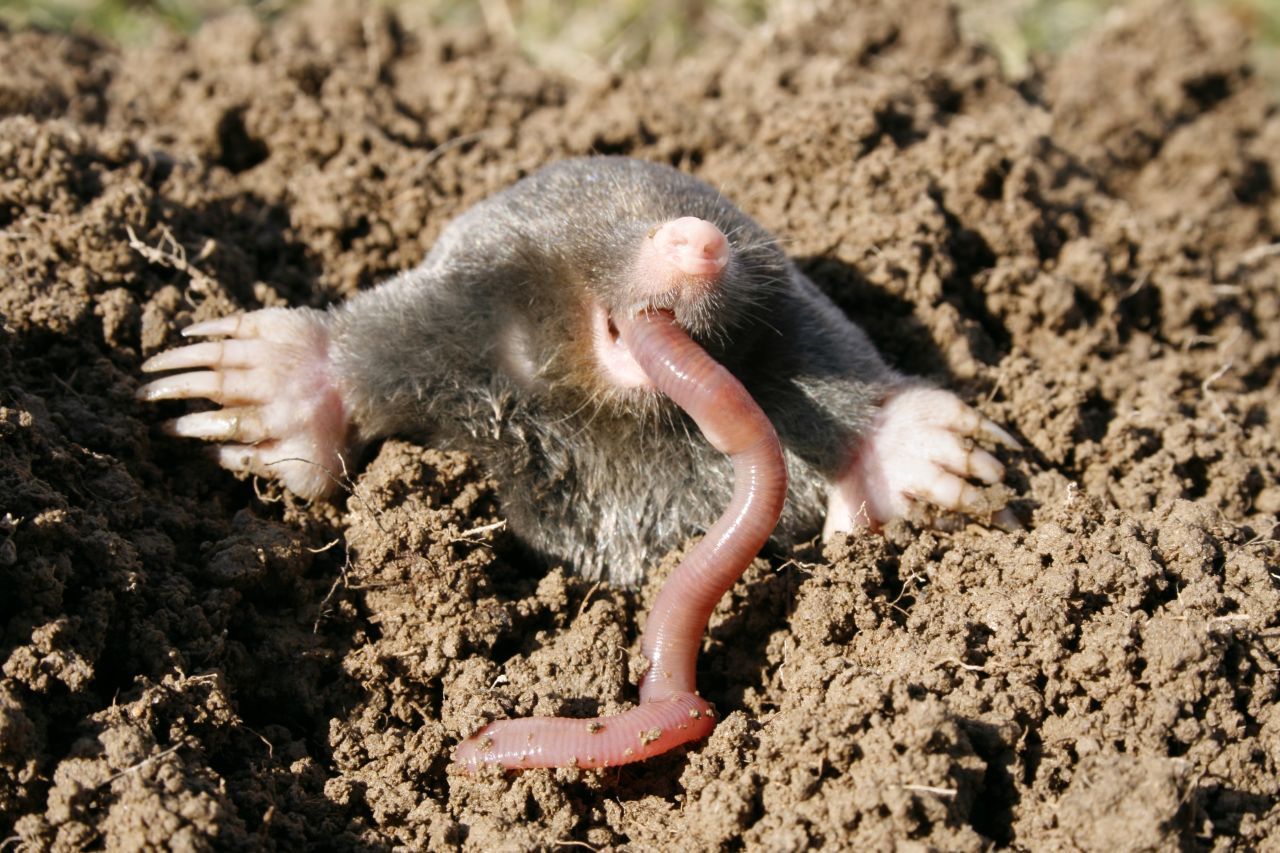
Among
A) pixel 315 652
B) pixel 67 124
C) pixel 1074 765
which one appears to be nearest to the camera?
pixel 1074 765

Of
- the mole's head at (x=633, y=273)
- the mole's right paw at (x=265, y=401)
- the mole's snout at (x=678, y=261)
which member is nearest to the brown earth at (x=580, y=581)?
the mole's right paw at (x=265, y=401)

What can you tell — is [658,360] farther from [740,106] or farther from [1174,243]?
[1174,243]

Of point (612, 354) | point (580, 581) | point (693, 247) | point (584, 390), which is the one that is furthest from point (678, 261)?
point (580, 581)

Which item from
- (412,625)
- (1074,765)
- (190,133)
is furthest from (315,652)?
(190,133)

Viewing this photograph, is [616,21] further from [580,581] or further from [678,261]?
[580,581]

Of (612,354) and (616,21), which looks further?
(616,21)
